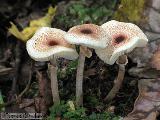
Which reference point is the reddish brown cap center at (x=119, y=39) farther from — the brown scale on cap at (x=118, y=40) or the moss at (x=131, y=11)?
the moss at (x=131, y=11)

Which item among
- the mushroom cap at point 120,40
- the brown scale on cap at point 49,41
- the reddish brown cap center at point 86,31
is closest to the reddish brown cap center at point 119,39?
the mushroom cap at point 120,40

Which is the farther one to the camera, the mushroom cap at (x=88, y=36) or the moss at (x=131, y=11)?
the moss at (x=131, y=11)

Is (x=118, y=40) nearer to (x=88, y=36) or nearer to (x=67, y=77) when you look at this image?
(x=88, y=36)

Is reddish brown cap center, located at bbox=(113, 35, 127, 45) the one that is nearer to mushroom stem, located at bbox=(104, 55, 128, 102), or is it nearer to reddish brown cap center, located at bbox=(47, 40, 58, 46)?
mushroom stem, located at bbox=(104, 55, 128, 102)

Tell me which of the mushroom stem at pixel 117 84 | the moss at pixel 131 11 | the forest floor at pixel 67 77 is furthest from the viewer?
the moss at pixel 131 11

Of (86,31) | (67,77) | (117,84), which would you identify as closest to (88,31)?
(86,31)

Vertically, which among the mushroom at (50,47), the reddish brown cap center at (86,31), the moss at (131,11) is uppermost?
the moss at (131,11)
